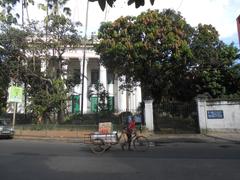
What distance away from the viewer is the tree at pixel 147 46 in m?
29.0

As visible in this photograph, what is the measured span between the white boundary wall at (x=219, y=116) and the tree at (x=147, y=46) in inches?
161

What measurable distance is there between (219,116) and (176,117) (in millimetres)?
3205

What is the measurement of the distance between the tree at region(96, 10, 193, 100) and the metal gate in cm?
247

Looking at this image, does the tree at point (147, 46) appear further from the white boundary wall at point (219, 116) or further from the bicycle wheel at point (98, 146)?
the bicycle wheel at point (98, 146)

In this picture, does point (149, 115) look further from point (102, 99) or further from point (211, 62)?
point (211, 62)

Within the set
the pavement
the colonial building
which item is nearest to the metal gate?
the pavement

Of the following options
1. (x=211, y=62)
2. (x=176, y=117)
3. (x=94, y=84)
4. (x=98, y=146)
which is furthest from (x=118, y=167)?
(x=94, y=84)

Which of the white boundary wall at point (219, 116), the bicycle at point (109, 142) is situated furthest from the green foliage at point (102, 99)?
the bicycle at point (109, 142)

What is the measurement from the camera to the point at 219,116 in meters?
27.7

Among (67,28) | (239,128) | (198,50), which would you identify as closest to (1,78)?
(67,28)

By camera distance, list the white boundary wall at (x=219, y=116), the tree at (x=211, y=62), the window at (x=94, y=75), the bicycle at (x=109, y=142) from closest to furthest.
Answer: the bicycle at (x=109, y=142) → the white boundary wall at (x=219, y=116) → the tree at (x=211, y=62) → the window at (x=94, y=75)

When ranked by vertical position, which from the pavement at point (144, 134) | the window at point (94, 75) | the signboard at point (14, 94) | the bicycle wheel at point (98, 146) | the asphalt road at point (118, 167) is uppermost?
the window at point (94, 75)

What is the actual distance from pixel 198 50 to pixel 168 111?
5734 millimetres

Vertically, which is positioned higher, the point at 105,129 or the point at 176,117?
the point at 176,117
